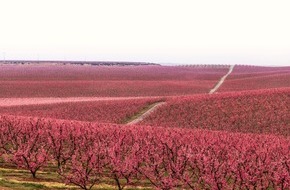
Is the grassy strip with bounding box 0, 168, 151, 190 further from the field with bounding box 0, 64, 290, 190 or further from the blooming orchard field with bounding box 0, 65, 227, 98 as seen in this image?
the blooming orchard field with bounding box 0, 65, 227, 98

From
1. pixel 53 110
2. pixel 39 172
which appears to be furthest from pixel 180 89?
pixel 39 172

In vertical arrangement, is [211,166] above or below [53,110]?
above

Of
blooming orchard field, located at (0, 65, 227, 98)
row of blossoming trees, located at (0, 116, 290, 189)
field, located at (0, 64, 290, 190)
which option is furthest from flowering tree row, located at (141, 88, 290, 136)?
blooming orchard field, located at (0, 65, 227, 98)

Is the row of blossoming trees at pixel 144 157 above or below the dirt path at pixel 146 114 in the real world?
above

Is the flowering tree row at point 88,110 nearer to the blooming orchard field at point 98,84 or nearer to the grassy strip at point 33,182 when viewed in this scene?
the blooming orchard field at point 98,84

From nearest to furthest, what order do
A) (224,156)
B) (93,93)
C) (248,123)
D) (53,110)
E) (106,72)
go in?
(224,156) → (248,123) → (53,110) → (93,93) → (106,72)

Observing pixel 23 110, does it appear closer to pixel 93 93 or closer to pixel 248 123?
pixel 93 93

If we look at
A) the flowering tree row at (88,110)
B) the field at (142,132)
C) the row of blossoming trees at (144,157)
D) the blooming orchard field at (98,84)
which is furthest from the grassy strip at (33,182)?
the blooming orchard field at (98,84)
